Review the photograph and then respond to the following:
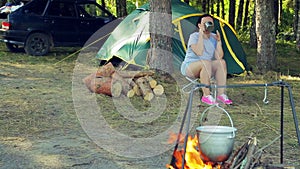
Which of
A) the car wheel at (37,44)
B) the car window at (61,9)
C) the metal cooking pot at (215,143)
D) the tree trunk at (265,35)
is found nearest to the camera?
the metal cooking pot at (215,143)

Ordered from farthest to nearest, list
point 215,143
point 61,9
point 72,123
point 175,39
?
point 61,9 < point 175,39 < point 72,123 < point 215,143

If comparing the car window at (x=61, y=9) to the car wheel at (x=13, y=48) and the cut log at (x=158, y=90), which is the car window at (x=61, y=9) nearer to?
the car wheel at (x=13, y=48)

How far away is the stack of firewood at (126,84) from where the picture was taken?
26.9 ft

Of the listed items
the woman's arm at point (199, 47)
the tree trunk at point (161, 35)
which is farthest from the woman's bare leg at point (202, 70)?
the tree trunk at point (161, 35)

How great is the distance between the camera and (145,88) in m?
8.22

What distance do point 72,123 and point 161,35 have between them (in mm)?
3312

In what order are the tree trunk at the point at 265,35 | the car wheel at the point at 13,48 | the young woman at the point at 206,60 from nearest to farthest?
1. the young woman at the point at 206,60
2. the tree trunk at the point at 265,35
3. the car wheel at the point at 13,48

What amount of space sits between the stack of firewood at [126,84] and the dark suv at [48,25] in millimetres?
5703

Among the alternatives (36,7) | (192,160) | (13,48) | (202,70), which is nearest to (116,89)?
(202,70)

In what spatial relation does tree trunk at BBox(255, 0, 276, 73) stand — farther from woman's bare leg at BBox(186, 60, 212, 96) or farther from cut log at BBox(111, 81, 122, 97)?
woman's bare leg at BBox(186, 60, 212, 96)

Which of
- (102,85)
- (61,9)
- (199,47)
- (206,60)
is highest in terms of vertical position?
(61,9)

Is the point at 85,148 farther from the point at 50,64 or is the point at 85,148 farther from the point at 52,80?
the point at 50,64

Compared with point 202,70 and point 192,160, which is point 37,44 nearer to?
point 202,70

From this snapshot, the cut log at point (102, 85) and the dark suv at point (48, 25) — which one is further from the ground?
the dark suv at point (48, 25)
